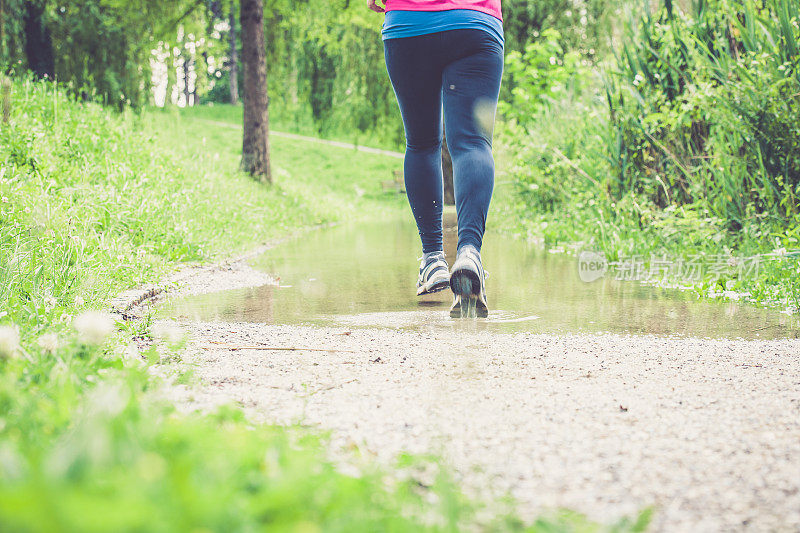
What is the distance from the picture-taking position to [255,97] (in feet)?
41.9

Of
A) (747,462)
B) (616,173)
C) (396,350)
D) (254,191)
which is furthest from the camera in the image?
(254,191)

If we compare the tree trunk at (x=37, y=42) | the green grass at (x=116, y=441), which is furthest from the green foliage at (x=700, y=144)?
the tree trunk at (x=37, y=42)

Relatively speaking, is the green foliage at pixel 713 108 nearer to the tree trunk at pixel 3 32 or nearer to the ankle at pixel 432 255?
the ankle at pixel 432 255

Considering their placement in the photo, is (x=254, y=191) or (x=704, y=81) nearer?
(x=704, y=81)

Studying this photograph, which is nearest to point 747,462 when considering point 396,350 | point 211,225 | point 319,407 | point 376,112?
point 319,407

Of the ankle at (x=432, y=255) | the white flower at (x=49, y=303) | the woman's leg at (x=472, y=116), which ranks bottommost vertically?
the white flower at (x=49, y=303)

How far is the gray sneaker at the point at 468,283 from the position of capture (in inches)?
123

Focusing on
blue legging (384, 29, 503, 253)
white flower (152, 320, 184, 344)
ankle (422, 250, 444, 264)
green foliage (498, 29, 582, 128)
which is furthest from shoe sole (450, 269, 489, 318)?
green foliage (498, 29, 582, 128)

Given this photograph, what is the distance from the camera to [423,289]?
366 centimetres

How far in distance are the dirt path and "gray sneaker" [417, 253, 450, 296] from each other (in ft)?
1.51

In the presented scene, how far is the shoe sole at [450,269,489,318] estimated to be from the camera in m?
3.14

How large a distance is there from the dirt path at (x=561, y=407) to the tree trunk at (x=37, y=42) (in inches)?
458

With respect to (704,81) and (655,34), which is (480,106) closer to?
(704,81)

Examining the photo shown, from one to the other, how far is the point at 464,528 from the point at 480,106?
2.51 meters
